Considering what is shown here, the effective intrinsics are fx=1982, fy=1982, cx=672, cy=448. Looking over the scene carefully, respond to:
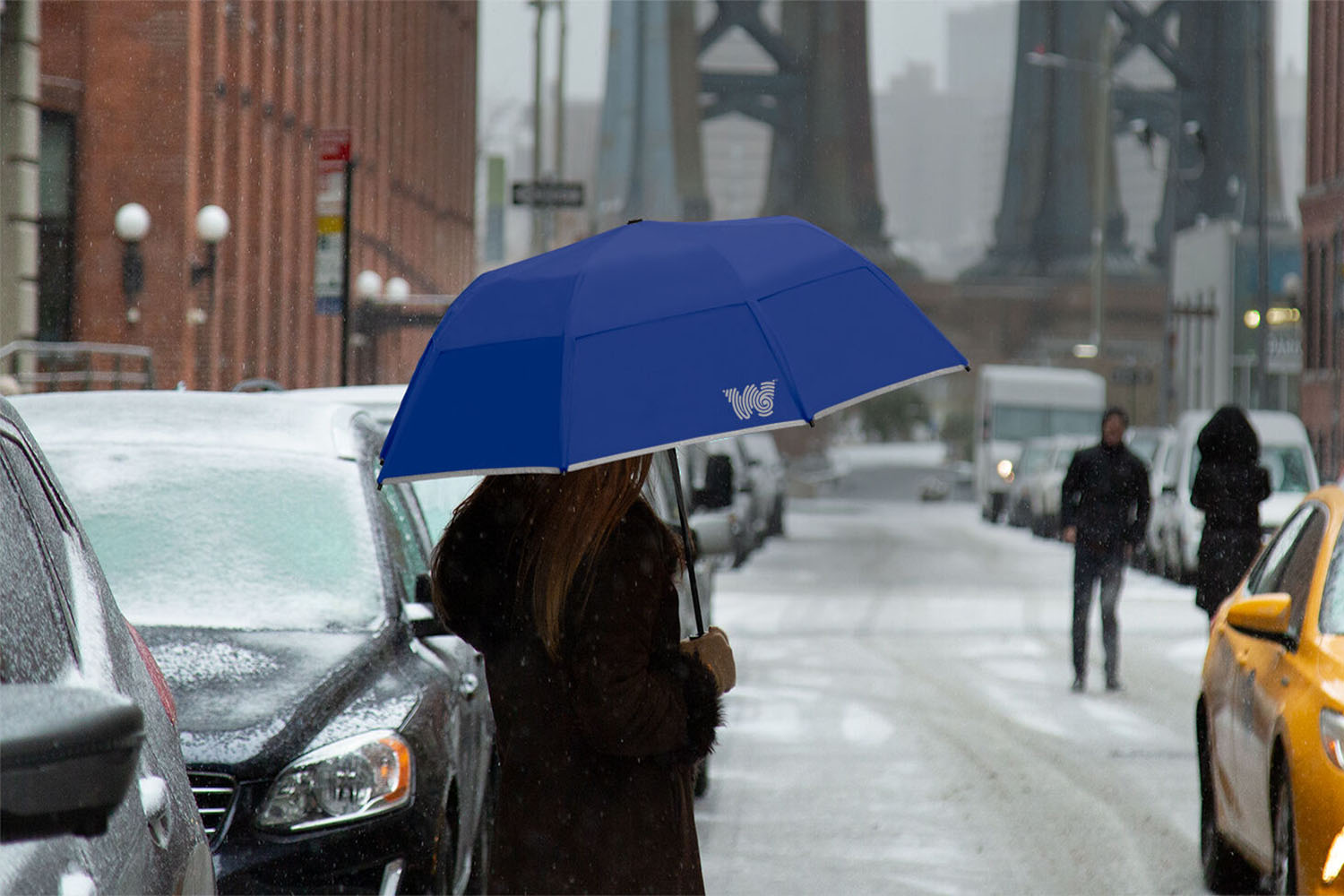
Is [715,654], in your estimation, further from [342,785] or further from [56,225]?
[56,225]

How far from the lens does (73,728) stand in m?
1.82

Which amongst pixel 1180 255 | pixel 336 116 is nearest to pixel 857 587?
pixel 336 116

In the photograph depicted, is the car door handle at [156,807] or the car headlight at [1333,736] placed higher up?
the car door handle at [156,807]

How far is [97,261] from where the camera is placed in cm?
2770

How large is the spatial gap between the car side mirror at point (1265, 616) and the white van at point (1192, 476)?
16153 mm

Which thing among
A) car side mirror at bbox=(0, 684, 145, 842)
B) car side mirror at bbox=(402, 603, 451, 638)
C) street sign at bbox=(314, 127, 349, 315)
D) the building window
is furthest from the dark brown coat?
the building window

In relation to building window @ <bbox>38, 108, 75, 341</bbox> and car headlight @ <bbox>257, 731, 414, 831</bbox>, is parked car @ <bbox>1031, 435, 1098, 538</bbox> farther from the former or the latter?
car headlight @ <bbox>257, 731, 414, 831</bbox>

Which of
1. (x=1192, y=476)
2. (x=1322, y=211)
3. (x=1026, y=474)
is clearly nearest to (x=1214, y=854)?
(x=1192, y=476)

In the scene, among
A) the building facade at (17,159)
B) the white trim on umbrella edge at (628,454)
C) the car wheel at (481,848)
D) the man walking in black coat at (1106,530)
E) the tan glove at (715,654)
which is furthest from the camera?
the building facade at (17,159)

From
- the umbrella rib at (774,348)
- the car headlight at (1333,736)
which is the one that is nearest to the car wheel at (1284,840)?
the car headlight at (1333,736)

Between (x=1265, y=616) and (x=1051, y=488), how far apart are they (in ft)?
95.8

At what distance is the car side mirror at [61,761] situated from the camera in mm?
1793

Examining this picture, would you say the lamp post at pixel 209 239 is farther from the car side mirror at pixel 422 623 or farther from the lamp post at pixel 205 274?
the car side mirror at pixel 422 623

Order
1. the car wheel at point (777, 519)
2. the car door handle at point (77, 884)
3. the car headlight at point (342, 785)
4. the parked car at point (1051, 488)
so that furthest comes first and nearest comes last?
the parked car at point (1051, 488)
the car wheel at point (777, 519)
the car headlight at point (342, 785)
the car door handle at point (77, 884)
